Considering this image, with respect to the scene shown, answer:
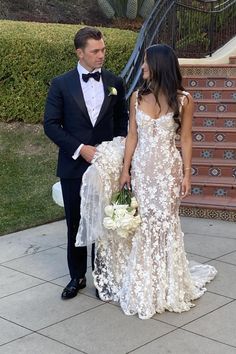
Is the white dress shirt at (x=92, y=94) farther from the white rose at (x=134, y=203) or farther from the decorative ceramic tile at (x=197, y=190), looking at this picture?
the decorative ceramic tile at (x=197, y=190)

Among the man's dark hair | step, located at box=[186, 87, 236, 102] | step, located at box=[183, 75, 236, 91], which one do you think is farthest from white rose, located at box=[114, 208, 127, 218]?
step, located at box=[183, 75, 236, 91]

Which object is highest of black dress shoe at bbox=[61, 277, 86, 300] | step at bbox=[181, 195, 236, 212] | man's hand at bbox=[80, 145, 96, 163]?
man's hand at bbox=[80, 145, 96, 163]

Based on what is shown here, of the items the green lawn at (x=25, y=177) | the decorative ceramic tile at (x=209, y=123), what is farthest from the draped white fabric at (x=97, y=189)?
the decorative ceramic tile at (x=209, y=123)

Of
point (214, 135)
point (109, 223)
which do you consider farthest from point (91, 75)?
point (214, 135)

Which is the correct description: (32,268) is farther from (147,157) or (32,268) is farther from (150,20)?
(150,20)

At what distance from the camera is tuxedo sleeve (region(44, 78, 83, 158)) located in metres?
4.97

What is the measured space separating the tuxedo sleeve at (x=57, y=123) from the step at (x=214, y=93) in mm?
4623

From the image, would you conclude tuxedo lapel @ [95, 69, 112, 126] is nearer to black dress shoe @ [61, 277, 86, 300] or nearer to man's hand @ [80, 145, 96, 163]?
man's hand @ [80, 145, 96, 163]

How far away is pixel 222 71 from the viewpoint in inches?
394

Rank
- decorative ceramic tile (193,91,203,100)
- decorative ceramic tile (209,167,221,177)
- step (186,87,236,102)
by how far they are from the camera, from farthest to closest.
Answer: decorative ceramic tile (193,91,203,100), step (186,87,236,102), decorative ceramic tile (209,167,221,177)

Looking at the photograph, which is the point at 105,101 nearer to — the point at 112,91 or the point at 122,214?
the point at 112,91

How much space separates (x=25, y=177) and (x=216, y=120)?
2517mm

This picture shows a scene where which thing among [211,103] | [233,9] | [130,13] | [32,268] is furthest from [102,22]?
[32,268]

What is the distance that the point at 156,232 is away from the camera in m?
4.98
